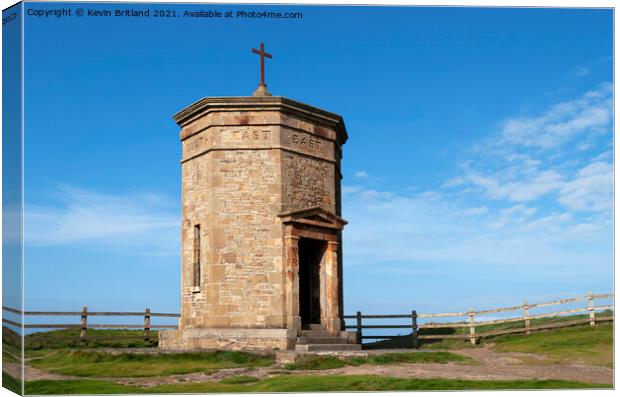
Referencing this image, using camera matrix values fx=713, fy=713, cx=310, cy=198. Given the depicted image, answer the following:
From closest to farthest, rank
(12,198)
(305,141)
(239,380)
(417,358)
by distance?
(12,198) → (239,380) → (417,358) → (305,141)

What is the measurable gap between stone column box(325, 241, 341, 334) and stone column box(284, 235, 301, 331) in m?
1.43

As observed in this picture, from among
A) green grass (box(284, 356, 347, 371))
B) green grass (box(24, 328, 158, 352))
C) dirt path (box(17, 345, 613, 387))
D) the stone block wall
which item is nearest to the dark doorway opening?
the stone block wall

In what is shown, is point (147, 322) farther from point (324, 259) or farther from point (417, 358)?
point (417, 358)

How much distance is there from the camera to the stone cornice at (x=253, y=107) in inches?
709

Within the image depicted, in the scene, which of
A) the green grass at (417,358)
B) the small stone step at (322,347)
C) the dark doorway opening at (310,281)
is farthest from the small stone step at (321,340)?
the green grass at (417,358)

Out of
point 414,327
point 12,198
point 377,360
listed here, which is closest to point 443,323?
point 414,327

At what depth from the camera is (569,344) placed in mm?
18156

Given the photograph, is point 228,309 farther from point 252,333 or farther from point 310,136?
point 310,136

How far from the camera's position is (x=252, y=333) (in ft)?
55.9

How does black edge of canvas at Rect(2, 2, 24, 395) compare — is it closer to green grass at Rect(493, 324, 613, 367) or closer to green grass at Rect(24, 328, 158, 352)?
green grass at Rect(24, 328, 158, 352)

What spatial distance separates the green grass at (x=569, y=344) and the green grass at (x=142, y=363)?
7.08 metres

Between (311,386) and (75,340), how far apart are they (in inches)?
428

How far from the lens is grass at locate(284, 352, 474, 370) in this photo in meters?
14.8

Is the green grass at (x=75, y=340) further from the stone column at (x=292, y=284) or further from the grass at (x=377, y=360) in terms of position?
the grass at (x=377, y=360)
